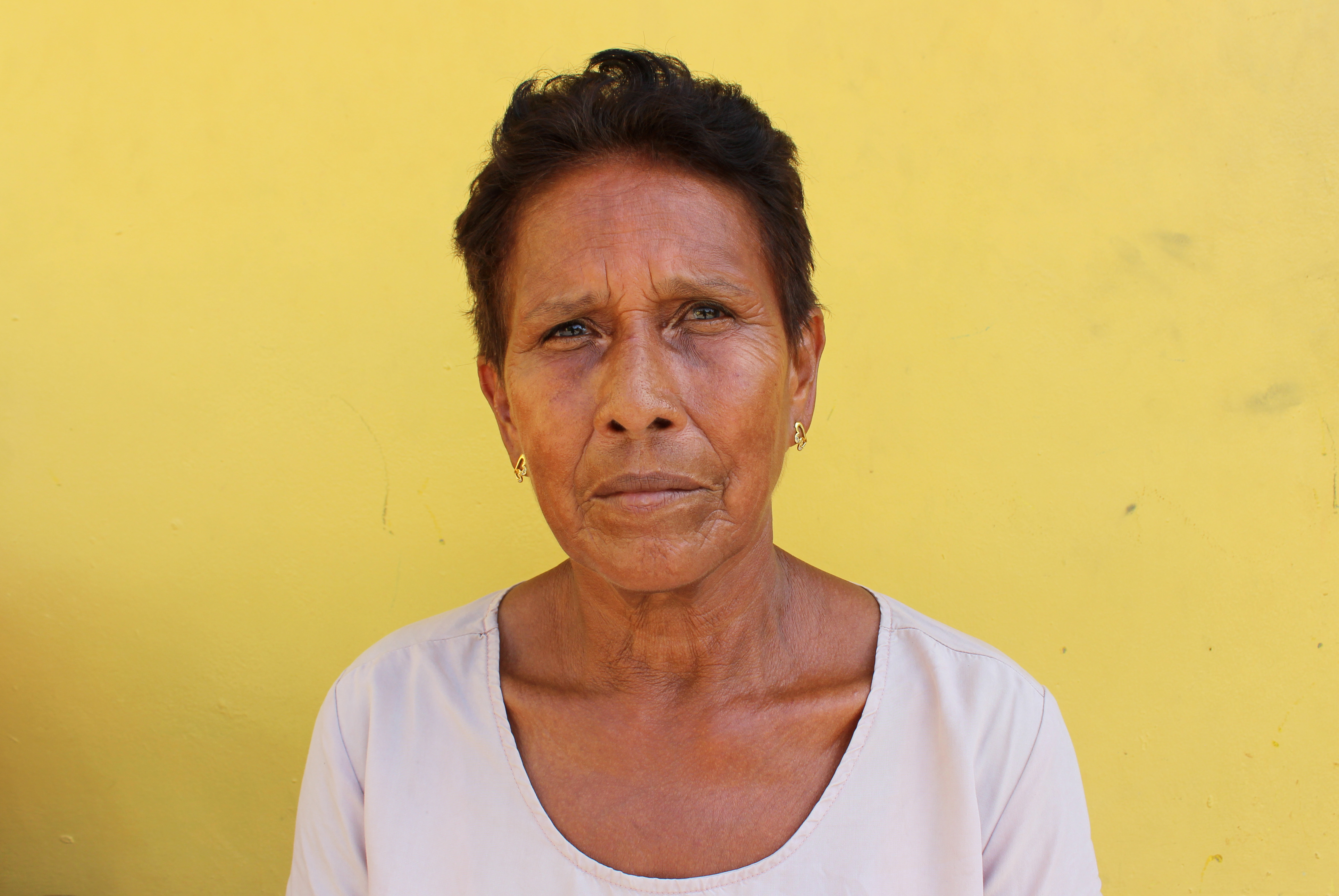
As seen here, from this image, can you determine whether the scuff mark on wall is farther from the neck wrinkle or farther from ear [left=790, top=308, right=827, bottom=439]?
ear [left=790, top=308, right=827, bottom=439]

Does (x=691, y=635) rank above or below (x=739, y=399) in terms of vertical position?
below

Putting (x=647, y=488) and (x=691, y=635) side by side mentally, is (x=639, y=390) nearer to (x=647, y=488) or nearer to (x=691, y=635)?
(x=647, y=488)

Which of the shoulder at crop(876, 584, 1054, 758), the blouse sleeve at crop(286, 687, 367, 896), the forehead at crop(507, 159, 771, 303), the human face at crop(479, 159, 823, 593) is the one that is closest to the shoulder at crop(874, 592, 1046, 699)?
the shoulder at crop(876, 584, 1054, 758)

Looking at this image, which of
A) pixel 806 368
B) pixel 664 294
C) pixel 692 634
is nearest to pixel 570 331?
pixel 664 294

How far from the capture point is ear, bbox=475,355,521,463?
161cm

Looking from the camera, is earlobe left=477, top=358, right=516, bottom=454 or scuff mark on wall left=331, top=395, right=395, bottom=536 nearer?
earlobe left=477, top=358, right=516, bottom=454

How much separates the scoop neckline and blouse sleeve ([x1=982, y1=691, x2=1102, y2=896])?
26cm

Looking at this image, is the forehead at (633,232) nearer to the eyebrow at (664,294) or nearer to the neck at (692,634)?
the eyebrow at (664,294)

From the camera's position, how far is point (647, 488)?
4.43 feet

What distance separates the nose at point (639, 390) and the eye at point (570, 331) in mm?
69

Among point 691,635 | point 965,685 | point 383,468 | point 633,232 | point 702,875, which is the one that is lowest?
point 702,875

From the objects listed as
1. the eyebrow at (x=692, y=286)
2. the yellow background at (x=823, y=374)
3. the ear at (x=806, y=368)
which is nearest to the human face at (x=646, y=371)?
the eyebrow at (x=692, y=286)

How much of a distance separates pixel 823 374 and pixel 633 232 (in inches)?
34.8

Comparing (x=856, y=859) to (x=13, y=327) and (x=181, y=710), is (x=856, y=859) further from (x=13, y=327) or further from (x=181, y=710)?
(x=13, y=327)
